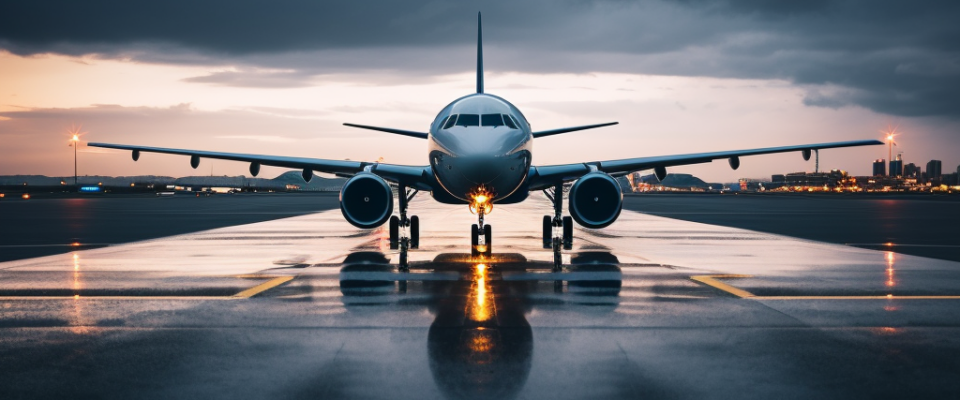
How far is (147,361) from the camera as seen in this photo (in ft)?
21.1

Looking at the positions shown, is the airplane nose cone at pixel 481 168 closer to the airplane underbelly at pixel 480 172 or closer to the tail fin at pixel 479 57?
the airplane underbelly at pixel 480 172

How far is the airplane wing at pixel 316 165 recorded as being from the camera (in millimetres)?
19469

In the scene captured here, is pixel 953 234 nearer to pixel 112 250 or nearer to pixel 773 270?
pixel 773 270

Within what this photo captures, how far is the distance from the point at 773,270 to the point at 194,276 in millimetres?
10285

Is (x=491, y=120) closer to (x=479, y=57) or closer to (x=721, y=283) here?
(x=721, y=283)

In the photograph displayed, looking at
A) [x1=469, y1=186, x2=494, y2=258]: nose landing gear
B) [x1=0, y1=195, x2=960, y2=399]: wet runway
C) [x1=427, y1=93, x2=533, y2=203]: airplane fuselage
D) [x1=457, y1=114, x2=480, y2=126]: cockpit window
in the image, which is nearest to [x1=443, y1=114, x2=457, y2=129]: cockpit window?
[x1=427, y1=93, x2=533, y2=203]: airplane fuselage

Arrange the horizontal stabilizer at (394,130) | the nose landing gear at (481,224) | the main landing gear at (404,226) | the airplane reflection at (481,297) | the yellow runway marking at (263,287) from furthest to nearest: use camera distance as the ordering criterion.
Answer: the horizontal stabilizer at (394,130)
the main landing gear at (404,226)
the nose landing gear at (481,224)
the yellow runway marking at (263,287)
the airplane reflection at (481,297)

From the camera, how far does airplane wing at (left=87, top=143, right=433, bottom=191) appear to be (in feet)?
63.9

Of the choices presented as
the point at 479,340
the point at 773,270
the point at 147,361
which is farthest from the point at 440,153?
the point at 147,361

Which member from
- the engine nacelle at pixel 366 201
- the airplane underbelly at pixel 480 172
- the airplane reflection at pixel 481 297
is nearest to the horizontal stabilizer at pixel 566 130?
the airplane underbelly at pixel 480 172

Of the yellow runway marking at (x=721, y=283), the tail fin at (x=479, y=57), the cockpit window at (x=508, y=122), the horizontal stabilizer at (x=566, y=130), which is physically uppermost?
the tail fin at (x=479, y=57)

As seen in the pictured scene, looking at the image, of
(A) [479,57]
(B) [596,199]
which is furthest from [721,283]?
(A) [479,57]

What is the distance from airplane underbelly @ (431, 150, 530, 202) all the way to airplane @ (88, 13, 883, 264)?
0.02 meters

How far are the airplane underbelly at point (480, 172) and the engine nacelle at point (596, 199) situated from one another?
151cm
